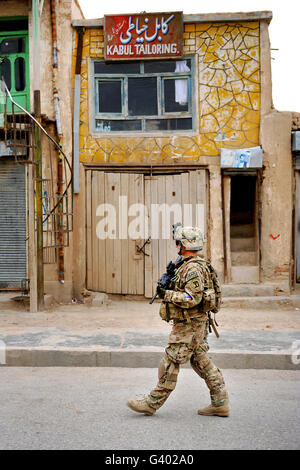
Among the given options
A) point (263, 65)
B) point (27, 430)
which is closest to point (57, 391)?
point (27, 430)

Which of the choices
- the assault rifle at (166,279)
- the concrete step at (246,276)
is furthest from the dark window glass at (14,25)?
the assault rifle at (166,279)

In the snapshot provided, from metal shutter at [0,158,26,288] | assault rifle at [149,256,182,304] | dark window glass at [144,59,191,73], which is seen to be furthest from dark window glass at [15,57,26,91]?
assault rifle at [149,256,182,304]

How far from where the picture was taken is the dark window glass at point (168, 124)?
11359 millimetres

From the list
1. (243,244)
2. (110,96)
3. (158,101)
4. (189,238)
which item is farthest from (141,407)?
(110,96)

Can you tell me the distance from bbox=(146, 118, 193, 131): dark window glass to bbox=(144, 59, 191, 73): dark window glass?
105 centimetres

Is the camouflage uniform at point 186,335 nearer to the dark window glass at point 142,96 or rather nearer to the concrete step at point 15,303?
the concrete step at point 15,303

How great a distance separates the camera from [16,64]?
11586 mm

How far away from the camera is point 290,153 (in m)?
11.0

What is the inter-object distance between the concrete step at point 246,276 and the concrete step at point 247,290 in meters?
0.22

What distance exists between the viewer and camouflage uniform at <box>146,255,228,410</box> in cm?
448

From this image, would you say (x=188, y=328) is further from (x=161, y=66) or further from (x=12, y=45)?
(x=12, y=45)

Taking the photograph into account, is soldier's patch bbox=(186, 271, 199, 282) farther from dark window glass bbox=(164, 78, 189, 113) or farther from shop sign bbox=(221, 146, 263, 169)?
Answer: dark window glass bbox=(164, 78, 189, 113)

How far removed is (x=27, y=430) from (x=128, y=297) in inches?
280
